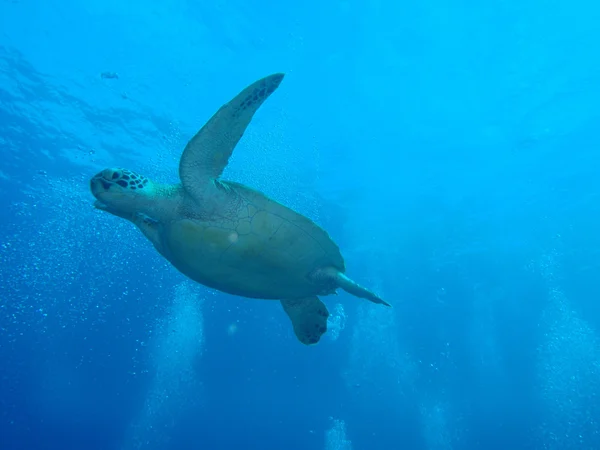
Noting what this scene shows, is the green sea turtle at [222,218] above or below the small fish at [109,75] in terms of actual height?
above

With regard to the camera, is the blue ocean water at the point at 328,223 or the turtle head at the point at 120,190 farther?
the blue ocean water at the point at 328,223

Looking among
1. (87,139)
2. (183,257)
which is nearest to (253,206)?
(183,257)

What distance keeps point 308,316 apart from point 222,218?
193cm

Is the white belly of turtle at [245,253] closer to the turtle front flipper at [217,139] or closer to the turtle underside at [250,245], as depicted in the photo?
the turtle underside at [250,245]

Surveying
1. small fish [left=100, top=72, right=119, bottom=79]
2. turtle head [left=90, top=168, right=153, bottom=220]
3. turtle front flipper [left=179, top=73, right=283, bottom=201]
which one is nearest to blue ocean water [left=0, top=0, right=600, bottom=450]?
small fish [left=100, top=72, right=119, bottom=79]

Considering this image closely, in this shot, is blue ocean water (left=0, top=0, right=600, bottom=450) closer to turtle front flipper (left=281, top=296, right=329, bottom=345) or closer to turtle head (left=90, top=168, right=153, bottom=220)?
turtle head (left=90, top=168, right=153, bottom=220)

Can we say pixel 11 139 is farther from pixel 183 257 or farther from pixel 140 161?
pixel 183 257

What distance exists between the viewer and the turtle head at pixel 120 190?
3344 mm

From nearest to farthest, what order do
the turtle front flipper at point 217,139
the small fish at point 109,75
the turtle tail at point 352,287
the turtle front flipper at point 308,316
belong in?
the turtle front flipper at point 217,139 → the turtle tail at point 352,287 → the turtle front flipper at point 308,316 → the small fish at point 109,75

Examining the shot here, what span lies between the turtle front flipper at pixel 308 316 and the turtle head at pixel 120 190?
212 centimetres

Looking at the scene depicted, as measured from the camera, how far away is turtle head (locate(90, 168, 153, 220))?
334cm

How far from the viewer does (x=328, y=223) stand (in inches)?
795

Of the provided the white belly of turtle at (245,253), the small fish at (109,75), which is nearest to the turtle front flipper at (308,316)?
the white belly of turtle at (245,253)

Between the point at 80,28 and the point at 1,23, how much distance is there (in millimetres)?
2054
